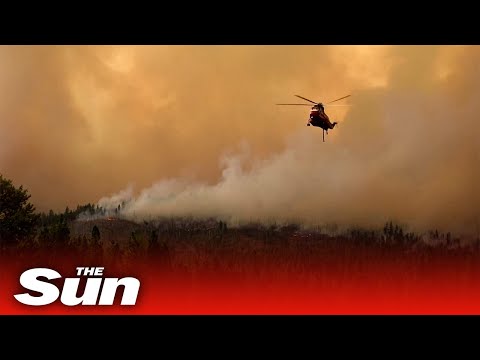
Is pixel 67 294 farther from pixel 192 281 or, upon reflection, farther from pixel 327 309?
pixel 327 309

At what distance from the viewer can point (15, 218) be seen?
3775 cm

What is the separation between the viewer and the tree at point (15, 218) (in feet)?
120

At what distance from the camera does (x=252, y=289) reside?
32.3 metres

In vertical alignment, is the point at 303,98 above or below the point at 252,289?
above

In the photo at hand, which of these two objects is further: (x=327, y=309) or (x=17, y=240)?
(x=17, y=240)

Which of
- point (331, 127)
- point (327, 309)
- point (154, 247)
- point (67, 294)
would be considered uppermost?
point (331, 127)

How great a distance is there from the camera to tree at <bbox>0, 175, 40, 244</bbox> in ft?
120

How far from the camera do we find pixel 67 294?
2727cm

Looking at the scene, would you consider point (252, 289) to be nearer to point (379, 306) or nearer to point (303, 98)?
point (379, 306)

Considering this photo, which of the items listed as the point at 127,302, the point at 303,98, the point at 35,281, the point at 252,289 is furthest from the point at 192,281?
the point at 303,98

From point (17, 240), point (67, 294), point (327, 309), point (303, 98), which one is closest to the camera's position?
point (67, 294)

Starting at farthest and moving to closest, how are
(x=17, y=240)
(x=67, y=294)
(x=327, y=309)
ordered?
(x=17, y=240) → (x=327, y=309) → (x=67, y=294)

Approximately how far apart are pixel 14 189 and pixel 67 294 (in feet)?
36.2

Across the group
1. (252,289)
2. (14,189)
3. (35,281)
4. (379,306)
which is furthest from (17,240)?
(379,306)
